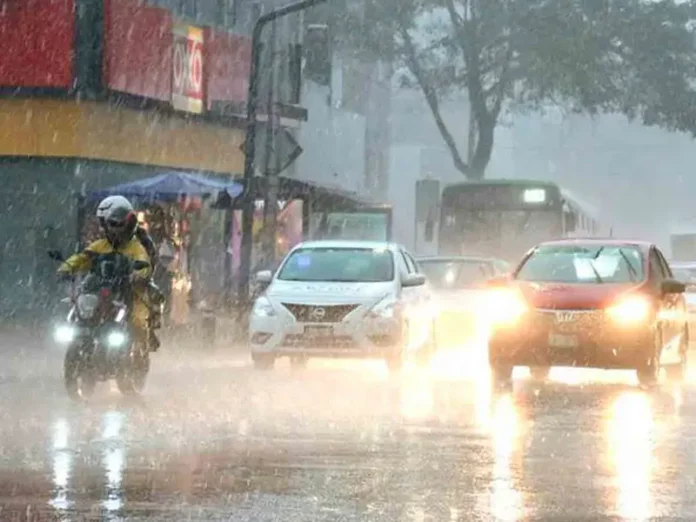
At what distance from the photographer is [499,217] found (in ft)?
123

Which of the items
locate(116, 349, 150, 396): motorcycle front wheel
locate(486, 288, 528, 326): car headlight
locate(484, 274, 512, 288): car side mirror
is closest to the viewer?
locate(116, 349, 150, 396): motorcycle front wheel

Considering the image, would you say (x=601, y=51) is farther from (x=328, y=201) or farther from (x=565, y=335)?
(x=565, y=335)

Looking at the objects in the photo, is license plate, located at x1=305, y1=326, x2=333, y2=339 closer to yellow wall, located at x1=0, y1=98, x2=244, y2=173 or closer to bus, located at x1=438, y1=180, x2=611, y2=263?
yellow wall, located at x1=0, y1=98, x2=244, y2=173

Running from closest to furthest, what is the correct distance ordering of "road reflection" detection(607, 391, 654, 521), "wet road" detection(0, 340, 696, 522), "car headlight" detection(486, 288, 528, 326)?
"wet road" detection(0, 340, 696, 522) → "road reflection" detection(607, 391, 654, 521) → "car headlight" detection(486, 288, 528, 326)

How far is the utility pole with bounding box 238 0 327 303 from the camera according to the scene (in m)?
28.0

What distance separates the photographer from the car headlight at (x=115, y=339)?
16.7 m

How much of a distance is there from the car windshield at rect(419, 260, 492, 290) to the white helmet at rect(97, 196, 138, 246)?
1182 centimetres

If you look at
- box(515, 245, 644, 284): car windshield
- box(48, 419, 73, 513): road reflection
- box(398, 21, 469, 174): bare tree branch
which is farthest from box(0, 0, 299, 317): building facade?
box(48, 419, 73, 513): road reflection

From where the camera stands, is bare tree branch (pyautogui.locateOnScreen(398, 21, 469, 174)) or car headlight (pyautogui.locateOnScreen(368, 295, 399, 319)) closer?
car headlight (pyautogui.locateOnScreen(368, 295, 399, 319))

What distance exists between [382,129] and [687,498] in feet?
184

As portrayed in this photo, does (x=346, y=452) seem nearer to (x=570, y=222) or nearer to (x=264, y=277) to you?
(x=264, y=277)

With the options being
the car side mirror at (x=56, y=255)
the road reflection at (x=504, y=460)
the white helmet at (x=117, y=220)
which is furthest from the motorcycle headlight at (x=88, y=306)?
the road reflection at (x=504, y=460)

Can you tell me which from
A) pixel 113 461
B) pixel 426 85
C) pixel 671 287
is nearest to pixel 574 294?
pixel 671 287

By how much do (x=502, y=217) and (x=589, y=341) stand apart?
1855cm
